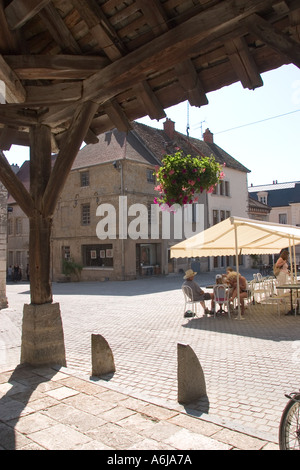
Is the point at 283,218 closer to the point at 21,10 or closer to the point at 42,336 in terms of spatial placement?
the point at 42,336

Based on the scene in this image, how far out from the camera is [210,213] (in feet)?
108

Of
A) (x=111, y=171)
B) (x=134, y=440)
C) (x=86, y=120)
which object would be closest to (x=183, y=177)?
(x=86, y=120)

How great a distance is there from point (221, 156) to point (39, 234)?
33.1 meters

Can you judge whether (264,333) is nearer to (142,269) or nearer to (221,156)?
(142,269)

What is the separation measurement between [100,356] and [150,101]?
343 cm

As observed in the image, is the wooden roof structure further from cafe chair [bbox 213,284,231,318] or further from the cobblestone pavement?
cafe chair [bbox 213,284,231,318]

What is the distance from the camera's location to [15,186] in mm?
5562

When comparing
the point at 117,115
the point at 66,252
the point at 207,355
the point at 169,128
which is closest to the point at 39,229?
the point at 117,115

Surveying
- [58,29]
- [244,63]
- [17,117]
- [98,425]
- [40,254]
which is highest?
[58,29]

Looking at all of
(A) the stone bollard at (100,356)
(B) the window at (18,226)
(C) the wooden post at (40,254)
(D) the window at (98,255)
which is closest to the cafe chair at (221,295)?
(A) the stone bollard at (100,356)

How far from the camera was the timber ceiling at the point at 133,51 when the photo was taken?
3.54 metres

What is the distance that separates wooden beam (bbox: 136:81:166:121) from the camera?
16.2ft

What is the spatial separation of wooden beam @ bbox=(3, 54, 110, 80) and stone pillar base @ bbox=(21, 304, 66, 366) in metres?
3.06

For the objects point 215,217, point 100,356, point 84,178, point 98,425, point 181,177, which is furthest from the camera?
point 215,217
